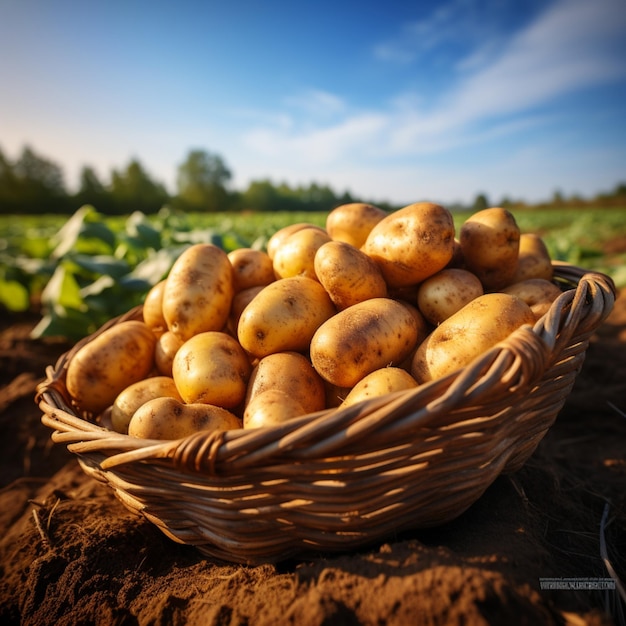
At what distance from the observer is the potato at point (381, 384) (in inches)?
53.1

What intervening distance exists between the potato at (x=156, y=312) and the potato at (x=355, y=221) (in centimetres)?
108

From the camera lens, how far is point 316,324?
5.84 feet

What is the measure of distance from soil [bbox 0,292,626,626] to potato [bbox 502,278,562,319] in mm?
739

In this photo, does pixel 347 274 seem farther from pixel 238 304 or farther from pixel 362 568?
pixel 362 568

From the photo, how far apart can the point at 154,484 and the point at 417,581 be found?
845mm

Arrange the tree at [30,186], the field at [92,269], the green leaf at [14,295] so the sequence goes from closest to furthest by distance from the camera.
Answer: the field at [92,269] < the green leaf at [14,295] < the tree at [30,186]

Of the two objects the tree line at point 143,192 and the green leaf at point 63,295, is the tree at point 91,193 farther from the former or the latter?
the green leaf at point 63,295

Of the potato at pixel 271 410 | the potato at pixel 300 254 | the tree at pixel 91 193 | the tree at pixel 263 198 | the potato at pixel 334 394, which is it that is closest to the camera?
A: the potato at pixel 271 410

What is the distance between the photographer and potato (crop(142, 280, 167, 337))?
2.18m

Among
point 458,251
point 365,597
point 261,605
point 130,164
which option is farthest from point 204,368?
point 130,164

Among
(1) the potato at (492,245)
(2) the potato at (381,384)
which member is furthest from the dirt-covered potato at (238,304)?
(1) the potato at (492,245)

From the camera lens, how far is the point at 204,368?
1635mm

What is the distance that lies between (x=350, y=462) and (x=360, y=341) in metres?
0.55

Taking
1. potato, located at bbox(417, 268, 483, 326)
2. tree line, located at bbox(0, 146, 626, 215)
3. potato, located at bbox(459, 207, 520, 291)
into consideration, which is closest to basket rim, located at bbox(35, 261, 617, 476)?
potato, located at bbox(417, 268, 483, 326)
